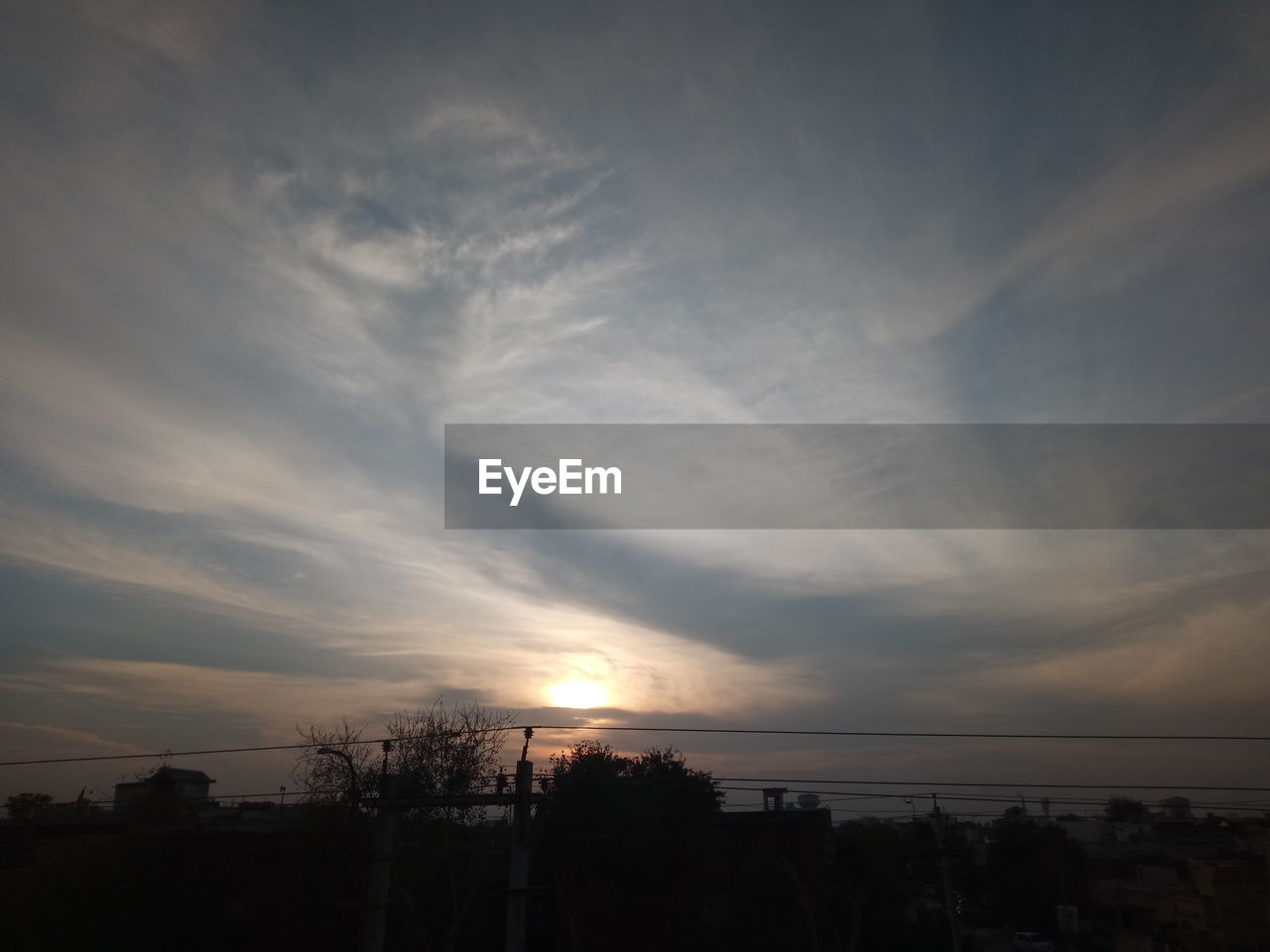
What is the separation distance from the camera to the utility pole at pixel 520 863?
20.7m

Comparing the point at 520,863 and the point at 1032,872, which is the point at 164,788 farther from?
the point at 1032,872

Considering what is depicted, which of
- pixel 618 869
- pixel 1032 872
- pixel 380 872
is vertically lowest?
pixel 1032 872

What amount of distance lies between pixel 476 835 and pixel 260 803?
19872 millimetres

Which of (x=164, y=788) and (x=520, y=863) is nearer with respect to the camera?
(x=520, y=863)

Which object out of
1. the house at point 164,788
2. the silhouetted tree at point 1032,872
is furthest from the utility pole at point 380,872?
the silhouetted tree at point 1032,872

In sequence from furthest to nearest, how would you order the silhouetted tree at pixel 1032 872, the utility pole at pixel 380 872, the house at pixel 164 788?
the silhouetted tree at pixel 1032 872
the house at pixel 164 788
the utility pole at pixel 380 872

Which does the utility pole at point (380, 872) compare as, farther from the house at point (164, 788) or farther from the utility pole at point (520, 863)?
the house at point (164, 788)

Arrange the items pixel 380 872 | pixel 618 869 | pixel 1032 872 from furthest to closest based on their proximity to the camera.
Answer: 1. pixel 1032 872
2. pixel 618 869
3. pixel 380 872

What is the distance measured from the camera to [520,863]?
833 inches

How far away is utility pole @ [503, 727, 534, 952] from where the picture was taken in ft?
67.9

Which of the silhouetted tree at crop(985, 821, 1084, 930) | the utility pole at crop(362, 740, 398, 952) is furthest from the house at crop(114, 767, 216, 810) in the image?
the silhouetted tree at crop(985, 821, 1084, 930)

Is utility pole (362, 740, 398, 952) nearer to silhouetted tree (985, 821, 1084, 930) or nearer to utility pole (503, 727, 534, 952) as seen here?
utility pole (503, 727, 534, 952)

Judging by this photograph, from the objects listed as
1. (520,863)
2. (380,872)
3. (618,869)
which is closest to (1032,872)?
(618,869)

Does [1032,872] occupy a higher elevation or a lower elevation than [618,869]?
lower
